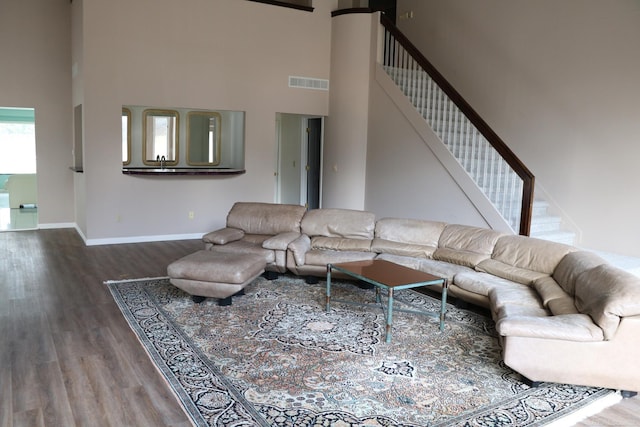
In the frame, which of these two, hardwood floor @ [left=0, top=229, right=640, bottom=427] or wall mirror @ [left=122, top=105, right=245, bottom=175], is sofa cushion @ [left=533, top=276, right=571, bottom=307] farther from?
wall mirror @ [left=122, top=105, right=245, bottom=175]

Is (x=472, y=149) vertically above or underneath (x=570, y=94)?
underneath

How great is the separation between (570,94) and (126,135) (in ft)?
21.3

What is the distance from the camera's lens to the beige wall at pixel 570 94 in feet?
19.4

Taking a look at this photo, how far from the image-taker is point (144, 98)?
7.32 metres

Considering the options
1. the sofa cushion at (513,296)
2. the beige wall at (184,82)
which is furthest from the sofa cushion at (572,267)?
the beige wall at (184,82)

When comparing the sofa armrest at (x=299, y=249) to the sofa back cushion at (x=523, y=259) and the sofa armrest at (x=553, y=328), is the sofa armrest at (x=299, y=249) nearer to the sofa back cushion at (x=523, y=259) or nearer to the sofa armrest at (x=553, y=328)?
the sofa back cushion at (x=523, y=259)

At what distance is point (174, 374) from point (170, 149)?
19.0 ft

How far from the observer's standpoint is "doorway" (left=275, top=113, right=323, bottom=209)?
9.66 meters

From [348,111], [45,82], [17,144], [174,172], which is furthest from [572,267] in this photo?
[17,144]

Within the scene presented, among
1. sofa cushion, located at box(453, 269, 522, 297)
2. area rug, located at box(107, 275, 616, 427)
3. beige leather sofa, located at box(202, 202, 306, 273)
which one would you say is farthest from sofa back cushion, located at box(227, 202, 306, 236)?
sofa cushion, located at box(453, 269, 522, 297)

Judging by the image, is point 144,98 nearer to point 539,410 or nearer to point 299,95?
point 299,95

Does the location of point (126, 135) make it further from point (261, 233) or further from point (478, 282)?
point (478, 282)

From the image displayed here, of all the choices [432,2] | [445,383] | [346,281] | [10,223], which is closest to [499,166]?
[346,281]

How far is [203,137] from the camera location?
8664mm
